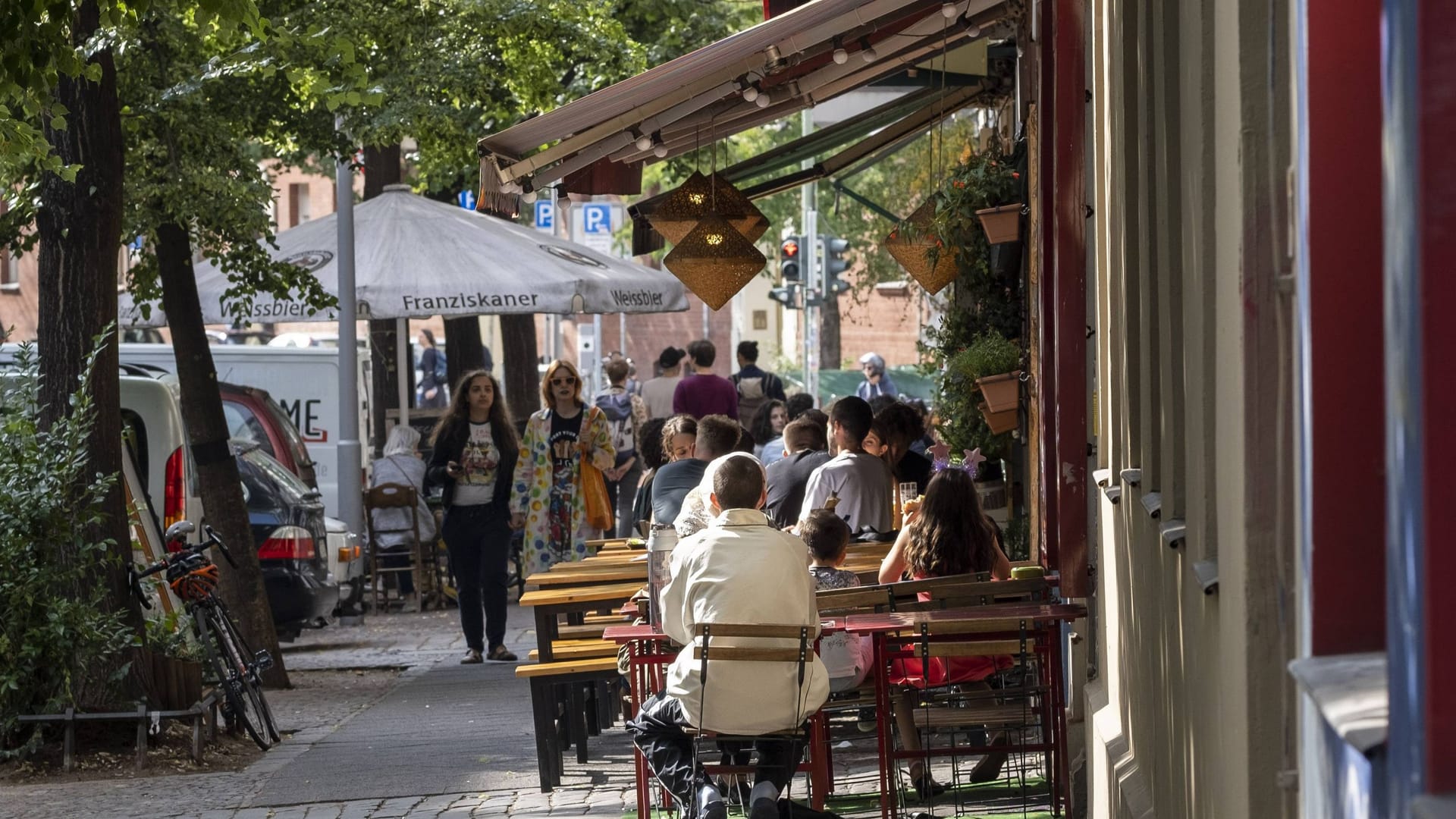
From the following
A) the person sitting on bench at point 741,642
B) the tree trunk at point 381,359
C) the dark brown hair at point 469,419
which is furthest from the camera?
the tree trunk at point 381,359

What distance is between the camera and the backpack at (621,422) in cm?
1608

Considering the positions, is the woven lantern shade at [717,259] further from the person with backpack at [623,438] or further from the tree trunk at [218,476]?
the tree trunk at [218,476]

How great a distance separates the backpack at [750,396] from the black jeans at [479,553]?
266 inches

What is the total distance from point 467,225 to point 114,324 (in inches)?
304

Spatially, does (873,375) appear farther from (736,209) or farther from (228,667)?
(228,667)

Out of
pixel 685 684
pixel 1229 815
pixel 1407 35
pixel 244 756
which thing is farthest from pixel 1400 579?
pixel 244 756

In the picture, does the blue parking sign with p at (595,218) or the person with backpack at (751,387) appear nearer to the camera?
the person with backpack at (751,387)

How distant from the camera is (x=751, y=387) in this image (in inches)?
795

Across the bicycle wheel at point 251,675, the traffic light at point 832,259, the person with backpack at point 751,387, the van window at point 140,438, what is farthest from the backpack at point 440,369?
the bicycle wheel at point 251,675

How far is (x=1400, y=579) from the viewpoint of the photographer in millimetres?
2082

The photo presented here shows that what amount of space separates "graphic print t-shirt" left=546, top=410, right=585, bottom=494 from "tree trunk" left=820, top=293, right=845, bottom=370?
36032mm

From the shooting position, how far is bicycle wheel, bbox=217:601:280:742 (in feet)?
34.1

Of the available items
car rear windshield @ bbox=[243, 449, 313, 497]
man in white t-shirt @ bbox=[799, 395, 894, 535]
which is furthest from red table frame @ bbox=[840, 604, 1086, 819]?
car rear windshield @ bbox=[243, 449, 313, 497]

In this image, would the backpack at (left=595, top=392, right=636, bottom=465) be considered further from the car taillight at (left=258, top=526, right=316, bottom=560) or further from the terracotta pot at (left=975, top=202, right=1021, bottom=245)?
the terracotta pot at (left=975, top=202, right=1021, bottom=245)
